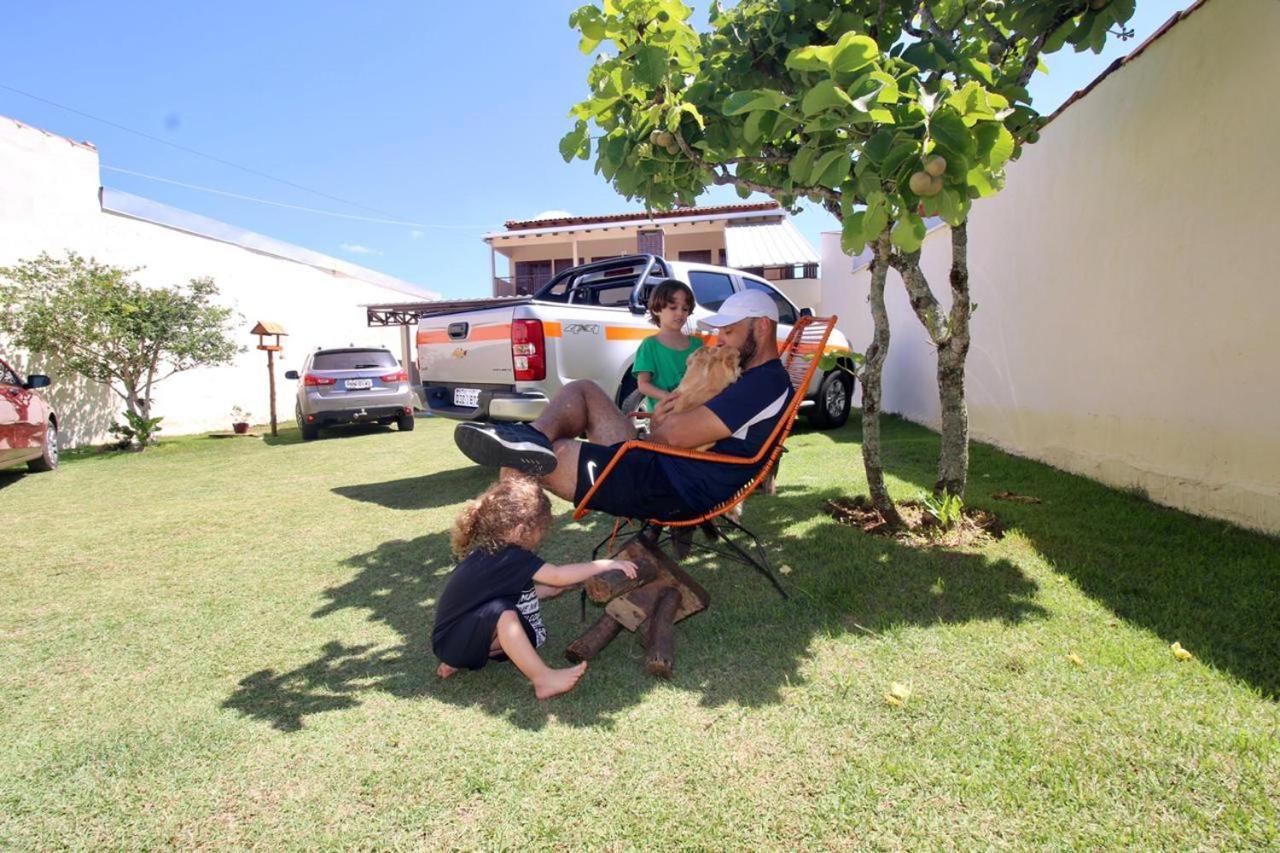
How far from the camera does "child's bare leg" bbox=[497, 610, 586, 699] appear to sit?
228cm

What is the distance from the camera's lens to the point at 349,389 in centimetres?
980

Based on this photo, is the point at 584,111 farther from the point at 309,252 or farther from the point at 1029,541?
the point at 309,252

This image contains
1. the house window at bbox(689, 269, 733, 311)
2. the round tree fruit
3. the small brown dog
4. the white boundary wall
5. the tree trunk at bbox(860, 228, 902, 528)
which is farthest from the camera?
the white boundary wall

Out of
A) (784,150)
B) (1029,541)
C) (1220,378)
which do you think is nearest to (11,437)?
(784,150)

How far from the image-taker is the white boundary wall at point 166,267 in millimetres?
8852

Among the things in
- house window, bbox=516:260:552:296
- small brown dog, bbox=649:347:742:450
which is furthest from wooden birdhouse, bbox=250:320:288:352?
small brown dog, bbox=649:347:742:450

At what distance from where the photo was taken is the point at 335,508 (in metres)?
5.29

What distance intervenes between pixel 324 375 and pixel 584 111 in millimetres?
7557

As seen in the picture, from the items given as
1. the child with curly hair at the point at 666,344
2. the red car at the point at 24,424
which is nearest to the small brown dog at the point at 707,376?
the child with curly hair at the point at 666,344

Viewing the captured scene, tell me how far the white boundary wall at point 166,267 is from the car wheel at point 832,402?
10.0 m

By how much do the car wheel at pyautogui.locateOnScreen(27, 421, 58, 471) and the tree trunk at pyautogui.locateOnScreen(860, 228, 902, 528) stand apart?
8212 millimetres

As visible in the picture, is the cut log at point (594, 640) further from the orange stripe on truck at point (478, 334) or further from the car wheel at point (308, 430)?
the car wheel at point (308, 430)

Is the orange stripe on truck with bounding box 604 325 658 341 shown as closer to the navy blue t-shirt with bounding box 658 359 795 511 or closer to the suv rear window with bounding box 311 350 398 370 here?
the navy blue t-shirt with bounding box 658 359 795 511

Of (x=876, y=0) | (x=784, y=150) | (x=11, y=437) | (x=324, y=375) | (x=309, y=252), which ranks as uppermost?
(x=309, y=252)
